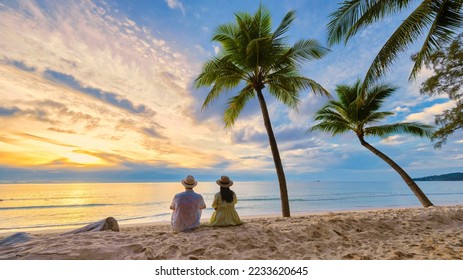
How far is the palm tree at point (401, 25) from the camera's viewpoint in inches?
Answer: 191

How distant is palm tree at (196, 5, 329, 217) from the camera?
6.68 metres

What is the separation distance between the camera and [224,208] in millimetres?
4629

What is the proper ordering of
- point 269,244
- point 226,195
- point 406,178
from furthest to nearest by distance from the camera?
point 406,178 < point 226,195 < point 269,244

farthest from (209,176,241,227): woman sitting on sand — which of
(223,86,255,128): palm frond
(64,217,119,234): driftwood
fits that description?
(223,86,255,128): palm frond

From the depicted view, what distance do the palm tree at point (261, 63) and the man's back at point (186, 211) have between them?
287 centimetres

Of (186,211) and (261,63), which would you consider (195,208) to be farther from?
(261,63)

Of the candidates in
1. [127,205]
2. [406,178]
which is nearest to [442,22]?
[406,178]

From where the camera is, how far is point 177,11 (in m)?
5.26

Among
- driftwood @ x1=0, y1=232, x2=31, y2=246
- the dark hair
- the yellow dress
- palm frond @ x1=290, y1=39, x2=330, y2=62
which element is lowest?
driftwood @ x1=0, y1=232, x2=31, y2=246

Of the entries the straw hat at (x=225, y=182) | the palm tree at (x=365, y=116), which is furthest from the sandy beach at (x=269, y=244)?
the palm tree at (x=365, y=116)

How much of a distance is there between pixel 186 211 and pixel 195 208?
16cm

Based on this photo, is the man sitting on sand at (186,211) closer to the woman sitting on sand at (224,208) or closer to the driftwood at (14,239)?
the woman sitting on sand at (224,208)

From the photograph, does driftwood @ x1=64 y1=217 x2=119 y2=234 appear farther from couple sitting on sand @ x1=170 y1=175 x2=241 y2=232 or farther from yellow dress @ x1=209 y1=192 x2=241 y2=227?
yellow dress @ x1=209 y1=192 x2=241 y2=227

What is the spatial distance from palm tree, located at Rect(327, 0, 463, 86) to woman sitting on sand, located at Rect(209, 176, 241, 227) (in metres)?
3.84
